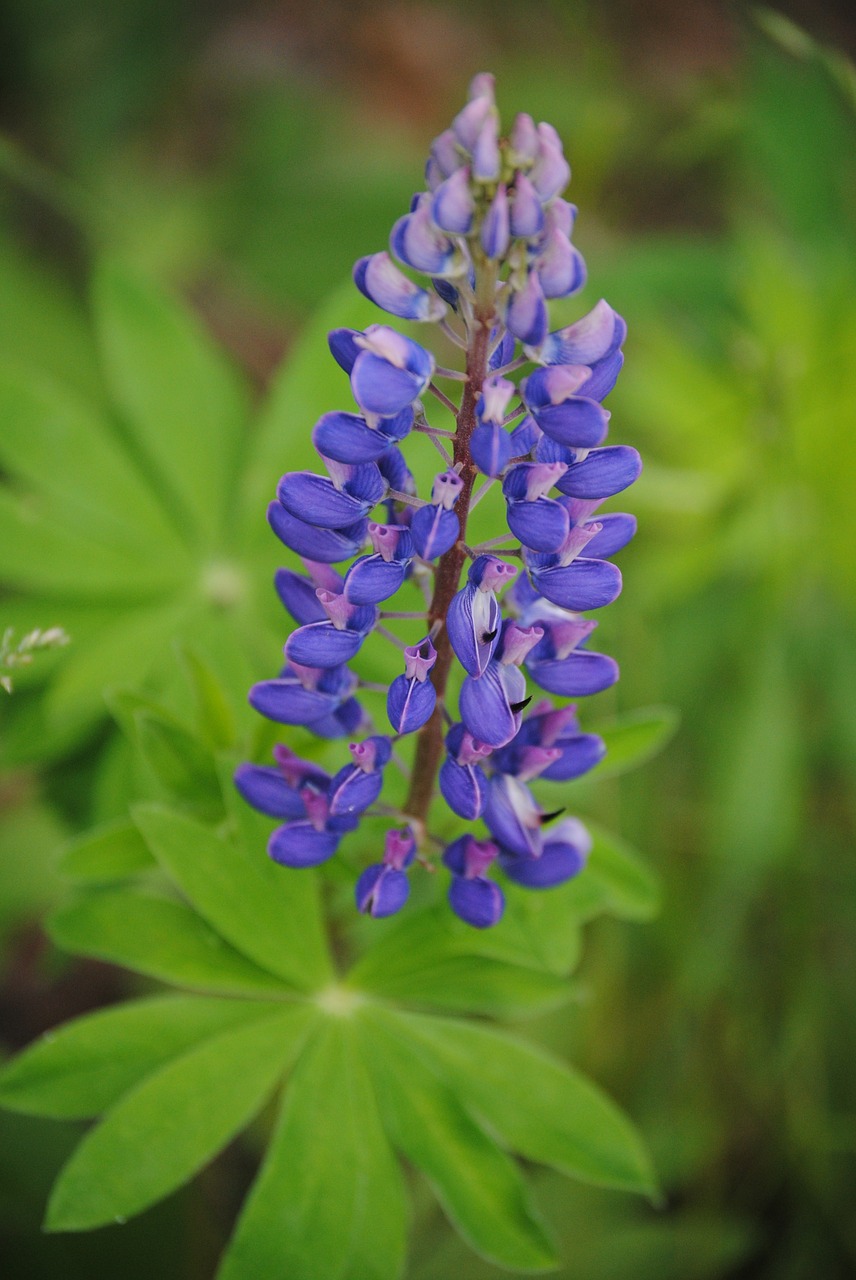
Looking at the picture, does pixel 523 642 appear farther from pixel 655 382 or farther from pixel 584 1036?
pixel 655 382

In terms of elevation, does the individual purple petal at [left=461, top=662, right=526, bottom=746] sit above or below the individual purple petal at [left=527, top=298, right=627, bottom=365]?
below

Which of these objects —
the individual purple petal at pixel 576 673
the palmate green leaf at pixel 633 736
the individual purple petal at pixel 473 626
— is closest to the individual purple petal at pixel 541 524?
the individual purple petal at pixel 473 626

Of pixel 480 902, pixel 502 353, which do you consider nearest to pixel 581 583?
pixel 502 353

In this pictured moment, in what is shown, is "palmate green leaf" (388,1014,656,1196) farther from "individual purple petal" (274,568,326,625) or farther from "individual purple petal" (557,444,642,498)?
"individual purple petal" (557,444,642,498)

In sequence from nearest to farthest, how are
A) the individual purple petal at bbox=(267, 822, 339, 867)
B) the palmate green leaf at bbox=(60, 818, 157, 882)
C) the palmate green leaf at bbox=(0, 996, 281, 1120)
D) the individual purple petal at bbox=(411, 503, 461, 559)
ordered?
the individual purple petal at bbox=(411, 503, 461, 559) → the individual purple petal at bbox=(267, 822, 339, 867) → the palmate green leaf at bbox=(0, 996, 281, 1120) → the palmate green leaf at bbox=(60, 818, 157, 882)

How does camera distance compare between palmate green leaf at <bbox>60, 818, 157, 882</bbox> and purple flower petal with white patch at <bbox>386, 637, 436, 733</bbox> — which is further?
palmate green leaf at <bbox>60, 818, 157, 882</bbox>

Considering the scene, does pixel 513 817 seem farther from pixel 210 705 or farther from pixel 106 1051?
pixel 106 1051

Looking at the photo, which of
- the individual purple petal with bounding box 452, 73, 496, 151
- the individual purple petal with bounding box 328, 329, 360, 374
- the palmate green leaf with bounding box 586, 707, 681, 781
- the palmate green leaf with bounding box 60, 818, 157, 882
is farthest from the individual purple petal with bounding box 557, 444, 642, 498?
the palmate green leaf with bounding box 60, 818, 157, 882

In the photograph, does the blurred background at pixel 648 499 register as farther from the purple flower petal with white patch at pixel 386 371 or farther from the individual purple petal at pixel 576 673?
the purple flower petal with white patch at pixel 386 371
